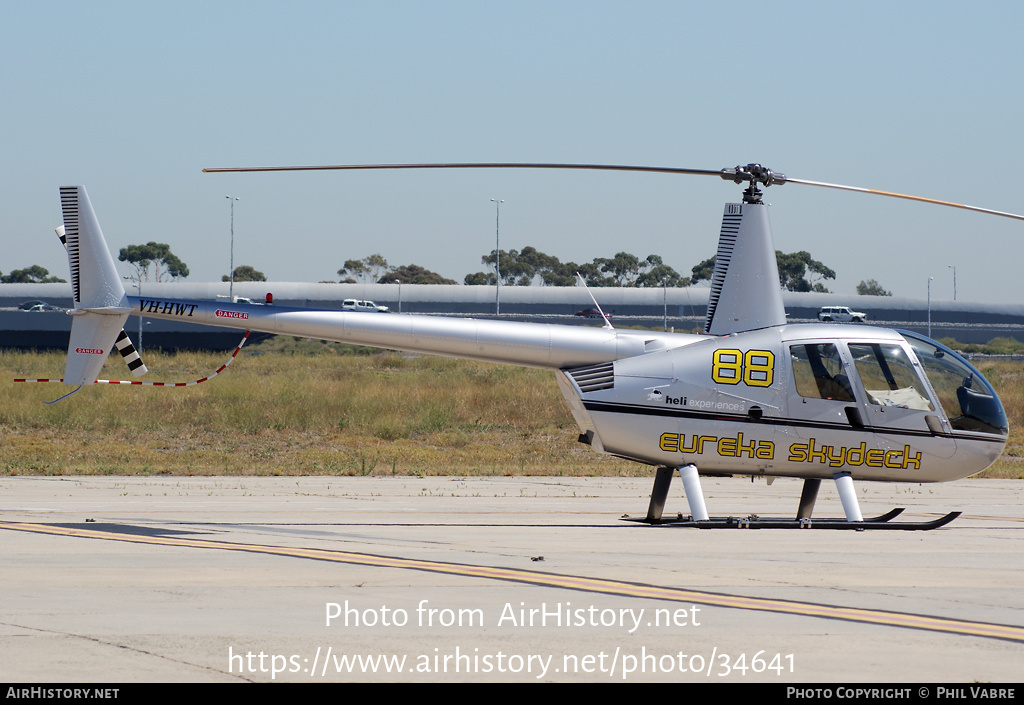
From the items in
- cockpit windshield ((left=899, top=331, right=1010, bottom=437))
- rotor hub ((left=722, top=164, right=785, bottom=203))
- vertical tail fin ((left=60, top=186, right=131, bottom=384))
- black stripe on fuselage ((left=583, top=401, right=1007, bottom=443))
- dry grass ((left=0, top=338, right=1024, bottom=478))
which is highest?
rotor hub ((left=722, top=164, right=785, bottom=203))

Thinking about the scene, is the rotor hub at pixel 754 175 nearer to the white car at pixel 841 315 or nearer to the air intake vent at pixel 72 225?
the air intake vent at pixel 72 225

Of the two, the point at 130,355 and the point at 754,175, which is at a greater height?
the point at 754,175

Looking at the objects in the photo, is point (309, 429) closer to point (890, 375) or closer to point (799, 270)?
point (890, 375)

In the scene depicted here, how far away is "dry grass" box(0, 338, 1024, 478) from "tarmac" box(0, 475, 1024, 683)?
6844mm

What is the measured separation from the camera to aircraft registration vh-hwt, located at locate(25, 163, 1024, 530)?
12.3m

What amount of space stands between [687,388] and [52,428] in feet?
64.0

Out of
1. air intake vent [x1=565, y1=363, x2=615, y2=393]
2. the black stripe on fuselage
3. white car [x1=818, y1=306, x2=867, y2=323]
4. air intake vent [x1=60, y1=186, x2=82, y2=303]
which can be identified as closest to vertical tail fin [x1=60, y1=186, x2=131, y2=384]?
air intake vent [x1=60, y1=186, x2=82, y2=303]

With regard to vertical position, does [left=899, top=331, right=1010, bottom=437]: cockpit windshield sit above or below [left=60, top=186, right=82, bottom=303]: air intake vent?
below

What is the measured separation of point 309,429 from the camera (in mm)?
26812

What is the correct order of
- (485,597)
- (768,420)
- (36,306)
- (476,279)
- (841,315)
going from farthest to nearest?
(476,279) → (36,306) → (841,315) → (768,420) → (485,597)

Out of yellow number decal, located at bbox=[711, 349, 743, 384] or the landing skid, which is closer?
the landing skid

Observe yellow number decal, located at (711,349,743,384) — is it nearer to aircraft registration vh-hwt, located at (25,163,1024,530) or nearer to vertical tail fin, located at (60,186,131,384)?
aircraft registration vh-hwt, located at (25,163,1024,530)

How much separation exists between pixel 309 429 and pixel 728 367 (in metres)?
16.5

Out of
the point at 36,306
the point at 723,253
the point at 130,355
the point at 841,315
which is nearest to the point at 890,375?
the point at 723,253
